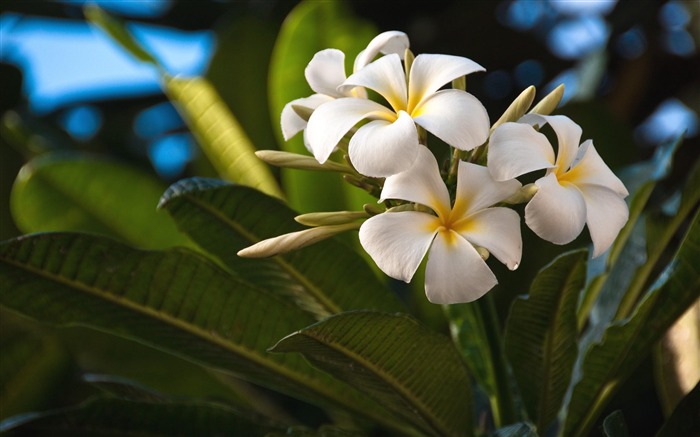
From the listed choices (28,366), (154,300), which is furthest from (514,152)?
(28,366)

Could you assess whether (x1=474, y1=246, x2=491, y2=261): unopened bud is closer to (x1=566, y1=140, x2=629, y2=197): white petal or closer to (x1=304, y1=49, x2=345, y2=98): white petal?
(x1=566, y1=140, x2=629, y2=197): white petal

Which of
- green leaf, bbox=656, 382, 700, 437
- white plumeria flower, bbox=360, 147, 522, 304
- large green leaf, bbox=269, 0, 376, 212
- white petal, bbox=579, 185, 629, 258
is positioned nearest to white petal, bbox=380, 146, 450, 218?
white plumeria flower, bbox=360, 147, 522, 304

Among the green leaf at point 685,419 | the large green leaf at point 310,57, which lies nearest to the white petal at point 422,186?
the green leaf at point 685,419

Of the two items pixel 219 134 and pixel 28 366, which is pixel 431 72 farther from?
pixel 28 366

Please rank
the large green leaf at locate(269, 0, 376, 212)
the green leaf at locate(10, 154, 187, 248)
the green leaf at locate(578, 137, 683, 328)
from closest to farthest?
the green leaf at locate(578, 137, 683, 328)
the green leaf at locate(10, 154, 187, 248)
the large green leaf at locate(269, 0, 376, 212)

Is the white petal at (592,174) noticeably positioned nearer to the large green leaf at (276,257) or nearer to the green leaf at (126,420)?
the large green leaf at (276,257)

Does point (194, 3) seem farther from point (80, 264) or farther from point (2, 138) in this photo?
point (80, 264)
